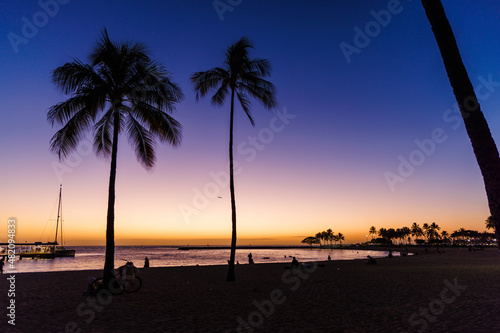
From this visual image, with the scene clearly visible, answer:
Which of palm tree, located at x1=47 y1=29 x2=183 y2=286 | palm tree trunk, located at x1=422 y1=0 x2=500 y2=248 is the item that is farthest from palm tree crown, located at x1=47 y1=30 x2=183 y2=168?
palm tree trunk, located at x1=422 y1=0 x2=500 y2=248

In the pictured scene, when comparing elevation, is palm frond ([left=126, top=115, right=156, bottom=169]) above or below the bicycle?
above

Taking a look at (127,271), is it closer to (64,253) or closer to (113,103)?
(113,103)

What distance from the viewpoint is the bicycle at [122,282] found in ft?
43.6

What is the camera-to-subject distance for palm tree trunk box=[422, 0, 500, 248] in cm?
483

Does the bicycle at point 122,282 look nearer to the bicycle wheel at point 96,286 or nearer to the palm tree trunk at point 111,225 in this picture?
the bicycle wheel at point 96,286

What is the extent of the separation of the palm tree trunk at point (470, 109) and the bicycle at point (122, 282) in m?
12.9

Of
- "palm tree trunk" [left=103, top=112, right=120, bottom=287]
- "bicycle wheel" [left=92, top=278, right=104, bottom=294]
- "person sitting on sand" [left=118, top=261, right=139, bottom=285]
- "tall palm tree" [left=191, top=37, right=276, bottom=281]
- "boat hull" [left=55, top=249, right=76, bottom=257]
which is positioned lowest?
"boat hull" [left=55, top=249, right=76, bottom=257]

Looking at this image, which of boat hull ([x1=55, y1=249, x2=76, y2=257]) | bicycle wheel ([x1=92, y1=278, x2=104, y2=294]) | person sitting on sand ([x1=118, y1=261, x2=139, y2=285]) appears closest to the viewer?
bicycle wheel ([x1=92, y1=278, x2=104, y2=294])

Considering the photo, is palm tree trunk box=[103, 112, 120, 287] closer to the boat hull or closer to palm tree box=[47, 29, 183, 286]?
palm tree box=[47, 29, 183, 286]

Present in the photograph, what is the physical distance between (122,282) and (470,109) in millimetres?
14051

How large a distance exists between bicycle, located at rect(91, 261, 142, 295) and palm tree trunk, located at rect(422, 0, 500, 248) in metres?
12.9

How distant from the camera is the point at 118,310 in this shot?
10.7 metres

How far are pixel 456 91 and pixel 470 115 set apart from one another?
0.51m

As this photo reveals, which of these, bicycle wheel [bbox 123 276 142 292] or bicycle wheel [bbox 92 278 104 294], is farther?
bicycle wheel [bbox 123 276 142 292]
